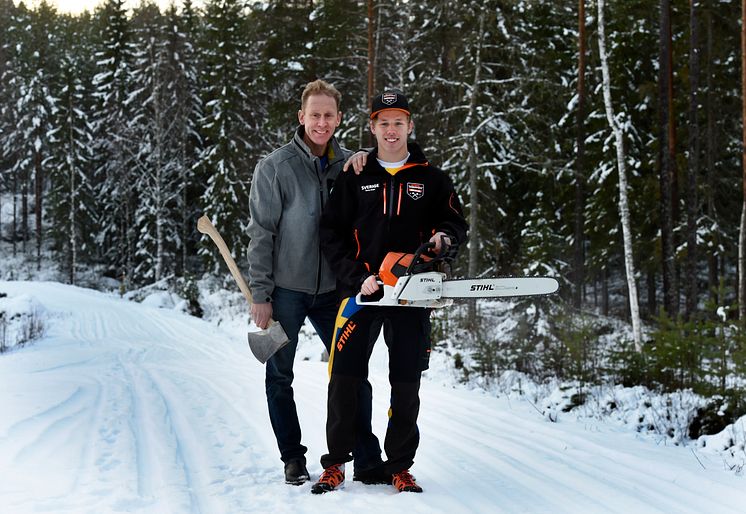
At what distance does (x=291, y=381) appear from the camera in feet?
12.5

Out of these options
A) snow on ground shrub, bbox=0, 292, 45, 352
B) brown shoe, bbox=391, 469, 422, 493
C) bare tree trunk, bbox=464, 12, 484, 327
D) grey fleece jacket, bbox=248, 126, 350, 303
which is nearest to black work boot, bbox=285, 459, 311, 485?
brown shoe, bbox=391, 469, 422, 493

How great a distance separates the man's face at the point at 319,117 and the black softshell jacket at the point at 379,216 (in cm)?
35

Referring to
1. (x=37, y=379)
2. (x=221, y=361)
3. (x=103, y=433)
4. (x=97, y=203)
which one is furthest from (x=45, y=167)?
(x=103, y=433)

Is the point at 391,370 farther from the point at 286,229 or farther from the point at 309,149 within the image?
the point at 309,149

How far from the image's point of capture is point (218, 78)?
2353 cm

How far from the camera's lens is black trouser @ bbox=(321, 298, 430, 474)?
11.4 ft

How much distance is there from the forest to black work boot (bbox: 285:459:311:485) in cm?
447

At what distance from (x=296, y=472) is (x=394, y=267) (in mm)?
1438

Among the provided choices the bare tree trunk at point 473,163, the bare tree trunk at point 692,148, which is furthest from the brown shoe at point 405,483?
the bare tree trunk at point 692,148

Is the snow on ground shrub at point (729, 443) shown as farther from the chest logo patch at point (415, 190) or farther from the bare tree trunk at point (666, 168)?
the bare tree trunk at point (666, 168)

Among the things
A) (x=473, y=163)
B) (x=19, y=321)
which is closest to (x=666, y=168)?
(x=473, y=163)

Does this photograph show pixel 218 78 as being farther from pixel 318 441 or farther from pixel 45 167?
pixel 318 441

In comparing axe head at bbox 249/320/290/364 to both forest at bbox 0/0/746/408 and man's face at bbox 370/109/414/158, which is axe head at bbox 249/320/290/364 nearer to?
man's face at bbox 370/109/414/158

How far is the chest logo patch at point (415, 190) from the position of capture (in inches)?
137
